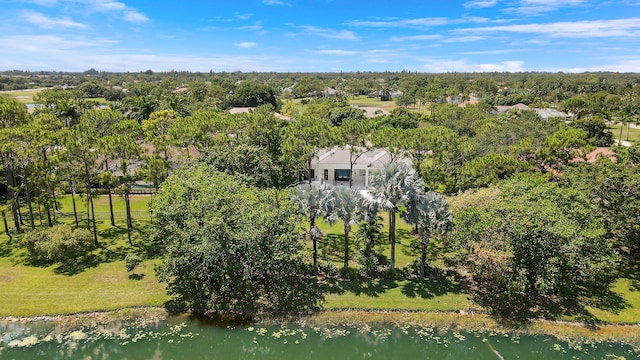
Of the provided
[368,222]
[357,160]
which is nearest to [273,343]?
[368,222]

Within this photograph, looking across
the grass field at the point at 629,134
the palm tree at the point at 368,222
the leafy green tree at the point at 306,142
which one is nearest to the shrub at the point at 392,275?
the palm tree at the point at 368,222

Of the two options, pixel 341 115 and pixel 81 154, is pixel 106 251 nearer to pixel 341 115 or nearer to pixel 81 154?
pixel 81 154

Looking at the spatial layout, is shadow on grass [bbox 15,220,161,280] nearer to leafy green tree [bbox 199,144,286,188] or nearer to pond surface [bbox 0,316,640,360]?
pond surface [bbox 0,316,640,360]

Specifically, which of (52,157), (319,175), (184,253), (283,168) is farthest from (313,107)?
(184,253)

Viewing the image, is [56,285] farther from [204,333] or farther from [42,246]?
[204,333]

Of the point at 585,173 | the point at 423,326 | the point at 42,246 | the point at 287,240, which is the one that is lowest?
the point at 423,326

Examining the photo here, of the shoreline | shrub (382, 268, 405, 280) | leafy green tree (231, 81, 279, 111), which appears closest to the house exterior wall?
shrub (382, 268, 405, 280)
